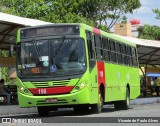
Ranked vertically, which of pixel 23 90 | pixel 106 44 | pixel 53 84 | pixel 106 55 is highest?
pixel 106 44

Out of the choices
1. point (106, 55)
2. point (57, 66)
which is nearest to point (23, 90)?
point (57, 66)

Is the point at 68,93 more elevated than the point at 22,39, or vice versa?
the point at 22,39

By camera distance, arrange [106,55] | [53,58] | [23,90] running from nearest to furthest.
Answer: [53,58] < [23,90] < [106,55]

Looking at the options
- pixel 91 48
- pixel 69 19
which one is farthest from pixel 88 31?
pixel 69 19

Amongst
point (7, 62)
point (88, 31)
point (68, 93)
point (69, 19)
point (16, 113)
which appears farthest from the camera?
point (69, 19)

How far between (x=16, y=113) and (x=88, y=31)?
6005mm

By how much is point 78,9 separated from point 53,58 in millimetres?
34990

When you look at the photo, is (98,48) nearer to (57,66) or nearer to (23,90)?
(57,66)

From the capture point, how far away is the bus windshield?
18094mm

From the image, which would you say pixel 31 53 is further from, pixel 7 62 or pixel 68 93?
pixel 7 62

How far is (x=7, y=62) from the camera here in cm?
2858

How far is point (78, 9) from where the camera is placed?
52.8 m

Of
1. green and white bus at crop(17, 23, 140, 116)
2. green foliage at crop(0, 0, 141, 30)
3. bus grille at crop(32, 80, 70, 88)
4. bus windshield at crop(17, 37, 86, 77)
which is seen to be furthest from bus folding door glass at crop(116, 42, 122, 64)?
green foliage at crop(0, 0, 141, 30)

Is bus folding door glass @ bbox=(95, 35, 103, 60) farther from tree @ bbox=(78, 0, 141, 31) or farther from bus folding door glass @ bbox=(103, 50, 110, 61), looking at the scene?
tree @ bbox=(78, 0, 141, 31)
